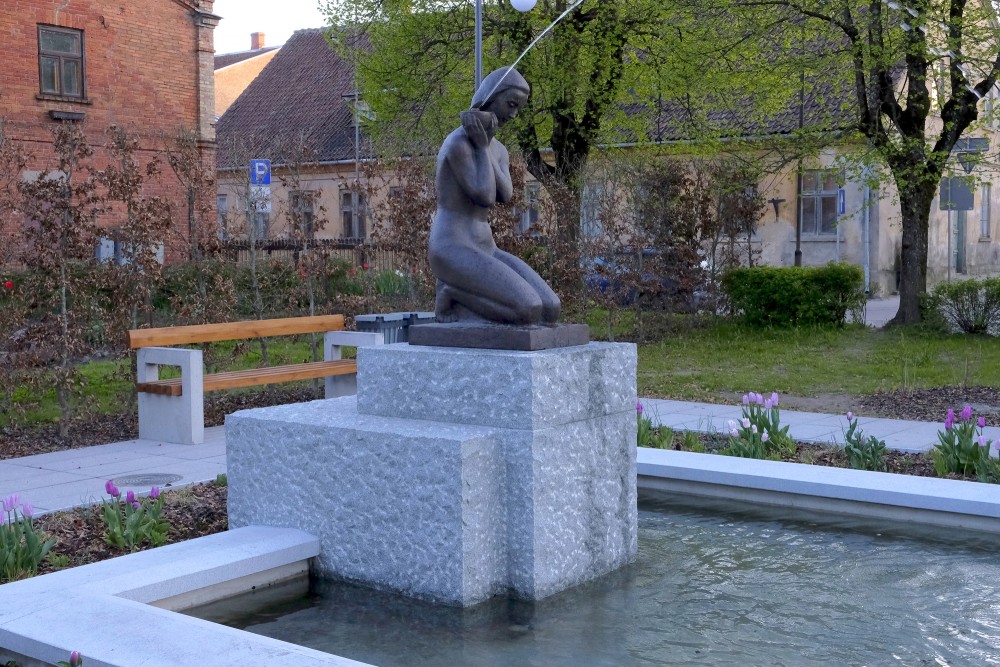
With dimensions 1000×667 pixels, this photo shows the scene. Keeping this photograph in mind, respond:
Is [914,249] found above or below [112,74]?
below

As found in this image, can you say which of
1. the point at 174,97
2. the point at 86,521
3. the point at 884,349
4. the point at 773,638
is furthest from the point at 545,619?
the point at 174,97

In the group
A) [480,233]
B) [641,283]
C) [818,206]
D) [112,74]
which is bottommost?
[641,283]

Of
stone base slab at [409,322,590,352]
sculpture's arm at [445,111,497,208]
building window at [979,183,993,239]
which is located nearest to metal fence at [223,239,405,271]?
sculpture's arm at [445,111,497,208]

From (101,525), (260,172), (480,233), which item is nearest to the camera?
(480,233)

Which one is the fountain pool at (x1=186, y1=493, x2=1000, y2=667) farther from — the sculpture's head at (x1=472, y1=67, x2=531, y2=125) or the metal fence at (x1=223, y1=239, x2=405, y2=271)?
the metal fence at (x1=223, y1=239, x2=405, y2=271)

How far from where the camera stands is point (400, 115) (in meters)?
21.5

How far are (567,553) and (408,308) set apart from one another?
965 cm

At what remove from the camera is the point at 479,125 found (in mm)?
5852

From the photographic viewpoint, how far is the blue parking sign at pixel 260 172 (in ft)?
56.2

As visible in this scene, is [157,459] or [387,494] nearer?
[387,494]

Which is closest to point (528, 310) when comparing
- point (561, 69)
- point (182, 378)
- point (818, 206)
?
point (182, 378)

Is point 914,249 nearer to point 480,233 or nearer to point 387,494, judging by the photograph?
point 480,233

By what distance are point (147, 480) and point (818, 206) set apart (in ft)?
79.4

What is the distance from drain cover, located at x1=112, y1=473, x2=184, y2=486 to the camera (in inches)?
311
